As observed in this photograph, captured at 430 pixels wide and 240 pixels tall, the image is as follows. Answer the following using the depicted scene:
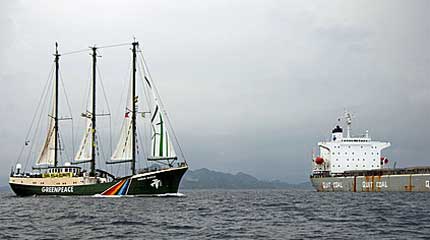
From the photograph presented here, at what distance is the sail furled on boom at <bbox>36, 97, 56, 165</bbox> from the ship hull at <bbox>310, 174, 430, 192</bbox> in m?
43.2

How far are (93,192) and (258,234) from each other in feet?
111

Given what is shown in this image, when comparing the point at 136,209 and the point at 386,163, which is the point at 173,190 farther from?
the point at 386,163

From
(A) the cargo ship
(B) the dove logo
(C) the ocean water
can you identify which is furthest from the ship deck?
(C) the ocean water

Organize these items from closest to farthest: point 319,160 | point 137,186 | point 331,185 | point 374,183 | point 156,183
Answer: point 137,186 < point 156,183 < point 374,183 < point 331,185 < point 319,160

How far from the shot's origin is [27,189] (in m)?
59.7

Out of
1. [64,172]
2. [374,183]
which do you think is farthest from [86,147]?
[374,183]

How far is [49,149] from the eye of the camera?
61438 mm

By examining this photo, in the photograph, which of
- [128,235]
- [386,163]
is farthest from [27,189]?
[386,163]

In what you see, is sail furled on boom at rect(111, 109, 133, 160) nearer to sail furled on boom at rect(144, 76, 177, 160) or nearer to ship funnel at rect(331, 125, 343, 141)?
sail furled on boom at rect(144, 76, 177, 160)

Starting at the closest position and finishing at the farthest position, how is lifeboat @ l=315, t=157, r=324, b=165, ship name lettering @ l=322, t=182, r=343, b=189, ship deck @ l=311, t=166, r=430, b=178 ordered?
1. ship deck @ l=311, t=166, r=430, b=178
2. ship name lettering @ l=322, t=182, r=343, b=189
3. lifeboat @ l=315, t=157, r=324, b=165

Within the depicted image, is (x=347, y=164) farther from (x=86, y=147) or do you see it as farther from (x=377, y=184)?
(x=86, y=147)

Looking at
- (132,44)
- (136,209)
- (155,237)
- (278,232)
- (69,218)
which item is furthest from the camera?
(132,44)

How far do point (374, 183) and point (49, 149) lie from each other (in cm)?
4404

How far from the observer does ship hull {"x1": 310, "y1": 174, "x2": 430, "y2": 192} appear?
228 ft
